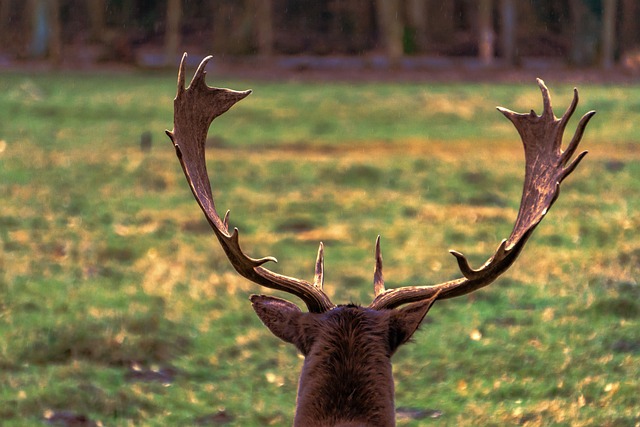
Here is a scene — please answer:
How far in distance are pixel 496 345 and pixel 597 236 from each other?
4.06 metres

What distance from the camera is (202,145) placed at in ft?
16.8

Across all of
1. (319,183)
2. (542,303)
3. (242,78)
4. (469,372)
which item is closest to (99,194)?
(319,183)

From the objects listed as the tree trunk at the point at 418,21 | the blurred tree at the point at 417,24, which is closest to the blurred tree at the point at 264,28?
the blurred tree at the point at 417,24

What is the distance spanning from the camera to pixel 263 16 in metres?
39.1

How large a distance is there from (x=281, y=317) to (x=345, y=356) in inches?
14.5

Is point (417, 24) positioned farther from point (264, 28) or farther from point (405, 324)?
point (405, 324)

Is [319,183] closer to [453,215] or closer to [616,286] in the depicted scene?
[453,215]

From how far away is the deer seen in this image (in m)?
3.98

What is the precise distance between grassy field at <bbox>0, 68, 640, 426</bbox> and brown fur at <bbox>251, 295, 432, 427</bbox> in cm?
262

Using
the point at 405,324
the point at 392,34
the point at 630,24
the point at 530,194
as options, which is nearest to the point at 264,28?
the point at 392,34

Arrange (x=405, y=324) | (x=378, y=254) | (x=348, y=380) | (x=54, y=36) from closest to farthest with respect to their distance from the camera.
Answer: (x=348, y=380)
(x=405, y=324)
(x=378, y=254)
(x=54, y=36)

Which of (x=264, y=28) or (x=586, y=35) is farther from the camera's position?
(x=264, y=28)

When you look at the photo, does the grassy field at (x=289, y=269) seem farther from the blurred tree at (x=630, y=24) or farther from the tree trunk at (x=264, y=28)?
the blurred tree at (x=630, y=24)

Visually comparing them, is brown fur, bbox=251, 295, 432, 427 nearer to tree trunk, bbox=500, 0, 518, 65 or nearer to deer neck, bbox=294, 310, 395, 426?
deer neck, bbox=294, 310, 395, 426
